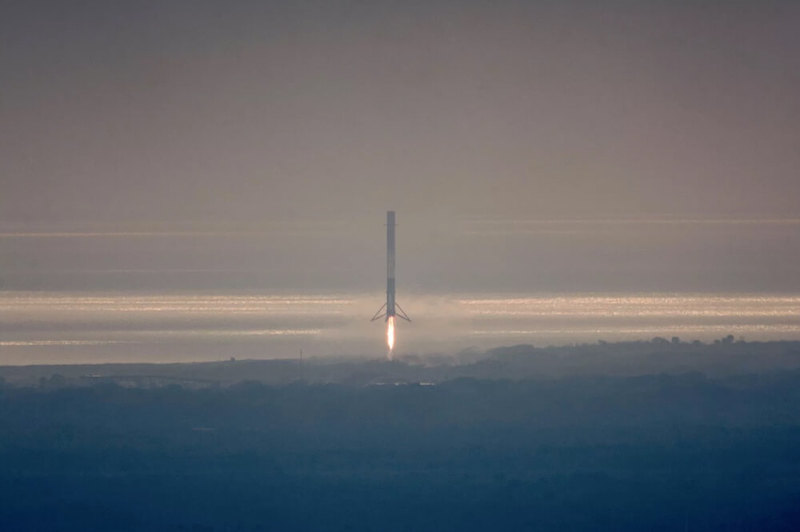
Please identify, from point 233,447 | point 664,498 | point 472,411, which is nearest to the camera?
point 664,498

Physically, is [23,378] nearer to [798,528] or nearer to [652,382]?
[652,382]

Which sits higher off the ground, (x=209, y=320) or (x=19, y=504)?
(x=209, y=320)

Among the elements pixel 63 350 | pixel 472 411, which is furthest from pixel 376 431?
pixel 63 350
